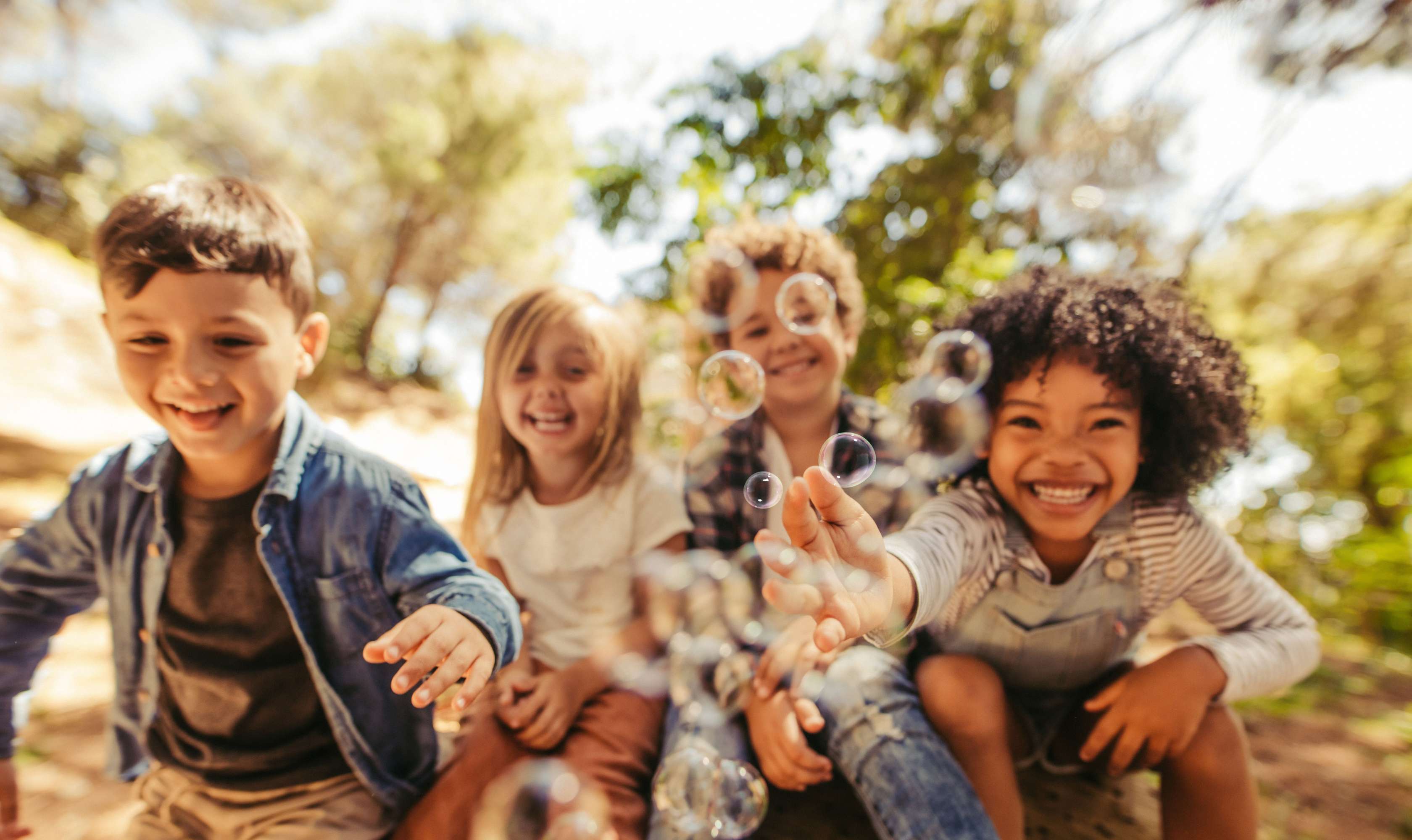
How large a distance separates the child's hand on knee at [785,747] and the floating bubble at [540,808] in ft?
1.31

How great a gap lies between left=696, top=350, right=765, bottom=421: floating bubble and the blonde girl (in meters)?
0.27

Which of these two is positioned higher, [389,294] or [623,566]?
[389,294]

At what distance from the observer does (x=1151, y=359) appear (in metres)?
1.56

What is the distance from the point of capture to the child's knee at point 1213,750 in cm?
141

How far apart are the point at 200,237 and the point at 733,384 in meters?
1.30

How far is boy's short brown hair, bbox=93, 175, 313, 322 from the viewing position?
4.28 ft

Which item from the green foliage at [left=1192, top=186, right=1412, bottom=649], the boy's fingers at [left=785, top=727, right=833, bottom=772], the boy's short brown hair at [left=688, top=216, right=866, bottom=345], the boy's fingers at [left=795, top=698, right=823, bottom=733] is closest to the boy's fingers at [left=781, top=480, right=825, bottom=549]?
the boy's fingers at [left=795, top=698, right=823, bottom=733]

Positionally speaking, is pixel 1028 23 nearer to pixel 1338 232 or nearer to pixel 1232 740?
pixel 1232 740

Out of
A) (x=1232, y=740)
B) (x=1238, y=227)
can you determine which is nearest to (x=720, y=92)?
(x=1232, y=740)

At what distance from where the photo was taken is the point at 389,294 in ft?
40.4

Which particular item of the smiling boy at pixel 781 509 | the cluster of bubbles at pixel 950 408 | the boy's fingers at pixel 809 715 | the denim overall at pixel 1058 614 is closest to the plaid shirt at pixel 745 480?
→ the smiling boy at pixel 781 509

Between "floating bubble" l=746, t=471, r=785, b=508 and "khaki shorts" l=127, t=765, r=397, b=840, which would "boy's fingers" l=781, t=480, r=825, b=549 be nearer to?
"floating bubble" l=746, t=471, r=785, b=508

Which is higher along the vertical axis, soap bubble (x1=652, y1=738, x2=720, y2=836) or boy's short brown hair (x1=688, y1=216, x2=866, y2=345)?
boy's short brown hair (x1=688, y1=216, x2=866, y2=345)

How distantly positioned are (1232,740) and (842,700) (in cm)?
84
